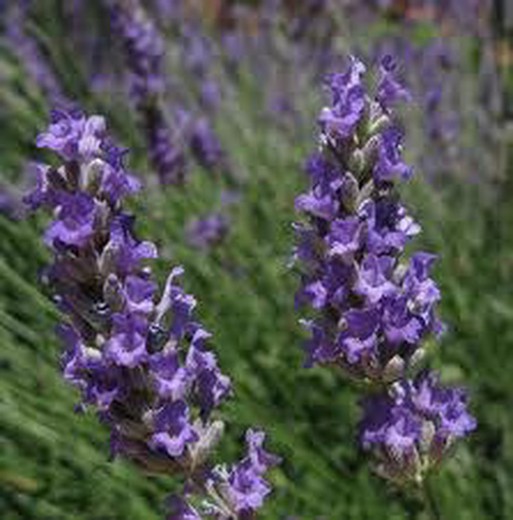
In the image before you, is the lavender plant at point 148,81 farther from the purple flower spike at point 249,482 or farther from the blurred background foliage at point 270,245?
the purple flower spike at point 249,482

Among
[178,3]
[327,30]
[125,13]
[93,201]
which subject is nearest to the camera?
[93,201]

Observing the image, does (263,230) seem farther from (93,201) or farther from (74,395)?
(93,201)

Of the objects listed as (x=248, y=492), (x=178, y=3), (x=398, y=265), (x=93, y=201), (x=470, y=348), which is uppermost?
(x=178, y=3)

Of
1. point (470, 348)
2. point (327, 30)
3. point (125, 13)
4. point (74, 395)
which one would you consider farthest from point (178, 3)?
point (74, 395)

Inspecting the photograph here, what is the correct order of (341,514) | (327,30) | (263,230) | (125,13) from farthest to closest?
1. (327,30)
2. (263,230)
3. (125,13)
4. (341,514)

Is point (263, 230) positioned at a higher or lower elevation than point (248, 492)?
higher

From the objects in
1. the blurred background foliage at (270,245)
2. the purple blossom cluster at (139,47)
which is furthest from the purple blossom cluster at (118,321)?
the purple blossom cluster at (139,47)

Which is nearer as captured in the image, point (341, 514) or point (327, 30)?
point (341, 514)
